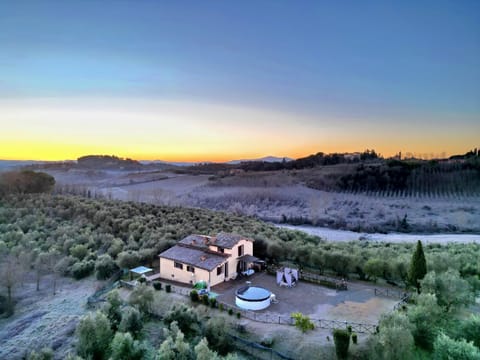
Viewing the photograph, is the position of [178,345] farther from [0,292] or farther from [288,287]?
[0,292]

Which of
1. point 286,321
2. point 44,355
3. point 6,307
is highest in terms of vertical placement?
point 286,321

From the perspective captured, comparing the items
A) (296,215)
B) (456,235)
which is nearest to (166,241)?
(296,215)

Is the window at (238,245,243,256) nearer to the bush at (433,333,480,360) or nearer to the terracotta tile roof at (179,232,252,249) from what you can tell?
the terracotta tile roof at (179,232,252,249)

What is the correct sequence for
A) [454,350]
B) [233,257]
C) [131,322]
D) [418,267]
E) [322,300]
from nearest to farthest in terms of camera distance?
[454,350]
[131,322]
[418,267]
[322,300]
[233,257]

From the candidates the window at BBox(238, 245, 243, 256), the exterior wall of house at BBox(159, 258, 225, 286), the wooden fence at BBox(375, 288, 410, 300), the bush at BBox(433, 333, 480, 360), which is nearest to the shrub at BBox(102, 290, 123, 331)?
the exterior wall of house at BBox(159, 258, 225, 286)

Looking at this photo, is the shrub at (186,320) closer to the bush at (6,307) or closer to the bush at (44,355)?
the bush at (44,355)

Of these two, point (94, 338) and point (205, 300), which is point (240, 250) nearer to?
point (205, 300)

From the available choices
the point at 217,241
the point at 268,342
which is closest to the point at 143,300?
the point at 217,241

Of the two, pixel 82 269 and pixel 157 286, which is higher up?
pixel 157 286
